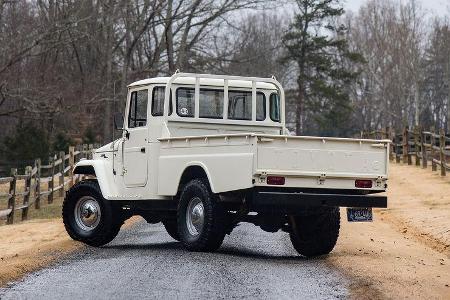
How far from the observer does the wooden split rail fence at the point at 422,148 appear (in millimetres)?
33156

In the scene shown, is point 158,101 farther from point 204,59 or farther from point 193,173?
point 204,59

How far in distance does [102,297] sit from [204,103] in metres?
6.55

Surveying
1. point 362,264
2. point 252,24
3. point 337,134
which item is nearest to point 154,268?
point 362,264

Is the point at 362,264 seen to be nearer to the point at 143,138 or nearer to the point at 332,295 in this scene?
the point at 332,295

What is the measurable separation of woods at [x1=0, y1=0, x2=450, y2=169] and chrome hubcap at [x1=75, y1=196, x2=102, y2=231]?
2032 cm

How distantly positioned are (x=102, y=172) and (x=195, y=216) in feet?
8.24

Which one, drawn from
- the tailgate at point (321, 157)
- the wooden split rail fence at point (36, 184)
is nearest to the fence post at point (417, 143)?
the wooden split rail fence at point (36, 184)

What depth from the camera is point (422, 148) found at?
3759 centimetres

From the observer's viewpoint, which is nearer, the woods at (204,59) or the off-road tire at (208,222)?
the off-road tire at (208,222)

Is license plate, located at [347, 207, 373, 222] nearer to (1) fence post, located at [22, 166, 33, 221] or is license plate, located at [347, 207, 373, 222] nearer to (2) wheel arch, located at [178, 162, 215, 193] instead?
(2) wheel arch, located at [178, 162, 215, 193]

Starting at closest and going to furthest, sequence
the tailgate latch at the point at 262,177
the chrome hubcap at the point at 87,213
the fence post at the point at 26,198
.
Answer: the tailgate latch at the point at 262,177, the chrome hubcap at the point at 87,213, the fence post at the point at 26,198

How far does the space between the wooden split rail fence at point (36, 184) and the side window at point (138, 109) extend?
319cm

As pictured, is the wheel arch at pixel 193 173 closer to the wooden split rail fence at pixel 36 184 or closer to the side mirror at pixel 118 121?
the side mirror at pixel 118 121

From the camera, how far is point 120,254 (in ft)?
45.6
